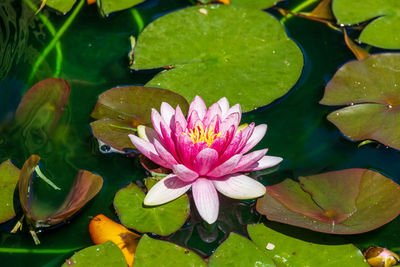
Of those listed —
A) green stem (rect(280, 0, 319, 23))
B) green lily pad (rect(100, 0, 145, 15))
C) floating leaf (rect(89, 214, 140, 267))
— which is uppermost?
green lily pad (rect(100, 0, 145, 15))

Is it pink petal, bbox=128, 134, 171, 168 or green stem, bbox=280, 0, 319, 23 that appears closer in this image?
pink petal, bbox=128, 134, 171, 168

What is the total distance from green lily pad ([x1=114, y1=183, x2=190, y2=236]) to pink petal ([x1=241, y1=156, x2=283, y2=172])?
37 centimetres

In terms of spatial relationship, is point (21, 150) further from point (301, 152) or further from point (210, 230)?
point (301, 152)

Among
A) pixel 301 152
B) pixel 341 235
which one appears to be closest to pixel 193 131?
pixel 301 152

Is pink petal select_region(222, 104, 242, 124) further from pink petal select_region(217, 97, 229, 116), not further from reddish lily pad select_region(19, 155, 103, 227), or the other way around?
reddish lily pad select_region(19, 155, 103, 227)

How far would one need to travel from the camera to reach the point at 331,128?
284cm

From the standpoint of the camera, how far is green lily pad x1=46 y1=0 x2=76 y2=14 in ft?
11.5

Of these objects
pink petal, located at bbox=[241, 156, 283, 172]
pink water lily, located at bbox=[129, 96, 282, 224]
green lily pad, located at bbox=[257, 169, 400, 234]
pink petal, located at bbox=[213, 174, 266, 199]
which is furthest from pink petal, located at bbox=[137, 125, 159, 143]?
green lily pad, located at bbox=[257, 169, 400, 234]

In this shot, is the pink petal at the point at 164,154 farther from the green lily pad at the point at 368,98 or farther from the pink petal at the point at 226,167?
the green lily pad at the point at 368,98

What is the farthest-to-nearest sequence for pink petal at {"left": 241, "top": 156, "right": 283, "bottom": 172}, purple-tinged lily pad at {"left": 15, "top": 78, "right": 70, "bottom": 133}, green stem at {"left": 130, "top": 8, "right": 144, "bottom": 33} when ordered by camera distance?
green stem at {"left": 130, "top": 8, "right": 144, "bottom": 33} → purple-tinged lily pad at {"left": 15, "top": 78, "right": 70, "bottom": 133} → pink petal at {"left": 241, "top": 156, "right": 283, "bottom": 172}

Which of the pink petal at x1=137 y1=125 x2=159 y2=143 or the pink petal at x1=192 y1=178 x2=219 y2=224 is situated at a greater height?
the pink petal at x1=137 y1=125 x2=159 y2=143

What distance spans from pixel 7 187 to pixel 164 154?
0.89 metres

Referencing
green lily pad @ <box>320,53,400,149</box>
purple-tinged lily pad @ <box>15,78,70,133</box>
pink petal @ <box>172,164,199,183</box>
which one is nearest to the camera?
pink petal @ <box>172,164,199,183</box>

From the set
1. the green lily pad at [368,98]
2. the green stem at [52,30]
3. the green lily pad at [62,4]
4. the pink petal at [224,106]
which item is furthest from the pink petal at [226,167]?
the green lily pad at [62,4]
